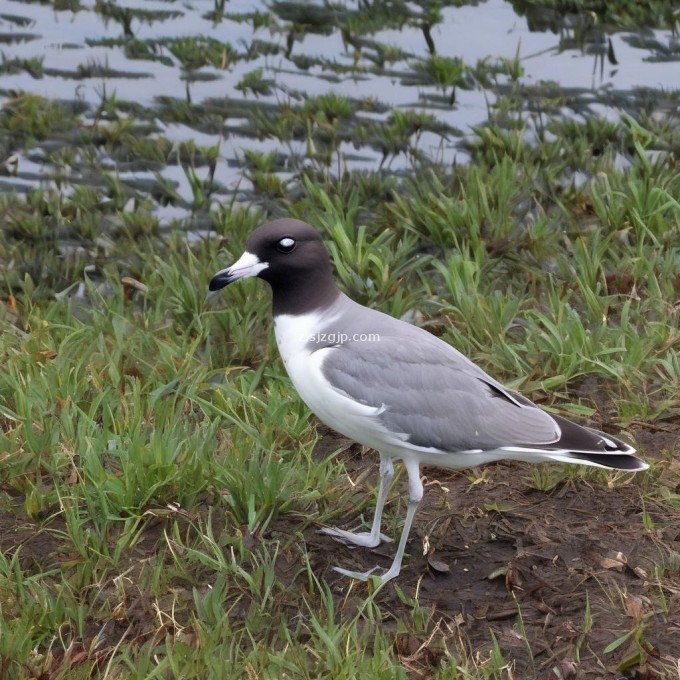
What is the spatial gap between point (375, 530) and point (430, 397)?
549 millimetres

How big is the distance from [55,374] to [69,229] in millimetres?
1701

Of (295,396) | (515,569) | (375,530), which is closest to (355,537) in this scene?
(375,530)

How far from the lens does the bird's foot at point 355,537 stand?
13.7ft

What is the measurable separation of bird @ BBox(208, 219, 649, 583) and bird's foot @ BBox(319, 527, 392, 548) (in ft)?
0.35

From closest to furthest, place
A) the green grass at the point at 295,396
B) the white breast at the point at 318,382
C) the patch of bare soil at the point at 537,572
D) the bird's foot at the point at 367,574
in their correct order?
the patch of bare soil at the point at 537,572
the green grass at the point at 295,396
the white breast at the point at 318,382
the bird's foot at the point at 367,574

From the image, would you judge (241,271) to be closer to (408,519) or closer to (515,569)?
(408,519)

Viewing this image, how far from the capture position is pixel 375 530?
420 cm

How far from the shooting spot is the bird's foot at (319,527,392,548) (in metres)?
4.18

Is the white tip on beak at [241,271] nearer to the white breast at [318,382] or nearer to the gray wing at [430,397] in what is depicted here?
the white breast at [318,382]

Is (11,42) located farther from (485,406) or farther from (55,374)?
(485,406)

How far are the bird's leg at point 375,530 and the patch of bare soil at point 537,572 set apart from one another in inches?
1.2

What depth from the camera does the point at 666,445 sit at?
465cm
